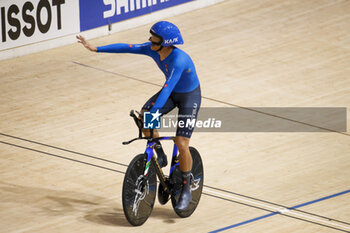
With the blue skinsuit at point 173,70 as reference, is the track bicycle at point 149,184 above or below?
below

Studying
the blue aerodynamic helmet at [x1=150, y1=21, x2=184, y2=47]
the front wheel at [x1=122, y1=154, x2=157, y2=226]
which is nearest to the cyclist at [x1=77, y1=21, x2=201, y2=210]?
the blue aerodynamic helmet at [x1=150, y1=21, x2=184, y2=47]

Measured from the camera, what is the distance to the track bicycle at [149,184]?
23.4 ft

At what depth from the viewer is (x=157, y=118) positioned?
7.08 m

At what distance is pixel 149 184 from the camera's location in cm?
741

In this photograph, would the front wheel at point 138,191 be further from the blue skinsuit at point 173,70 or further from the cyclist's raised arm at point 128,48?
the cyclist's raised arm at point 128,48

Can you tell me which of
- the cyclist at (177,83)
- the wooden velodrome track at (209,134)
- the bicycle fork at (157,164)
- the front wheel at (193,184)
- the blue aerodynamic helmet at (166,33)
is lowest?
the wooden velodrome track at (209,134)

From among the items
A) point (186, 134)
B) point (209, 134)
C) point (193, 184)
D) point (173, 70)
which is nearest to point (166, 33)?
point (173, 70)

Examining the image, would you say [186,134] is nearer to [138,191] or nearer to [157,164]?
[157,164]

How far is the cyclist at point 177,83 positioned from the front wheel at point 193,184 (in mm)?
115

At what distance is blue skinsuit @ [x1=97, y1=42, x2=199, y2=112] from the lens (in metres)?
6.98

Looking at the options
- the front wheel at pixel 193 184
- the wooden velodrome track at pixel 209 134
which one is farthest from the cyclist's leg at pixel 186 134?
the wooden velodrome track at pixel 209 134

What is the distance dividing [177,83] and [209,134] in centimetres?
269

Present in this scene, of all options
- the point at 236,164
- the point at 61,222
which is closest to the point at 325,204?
the point at 236,164

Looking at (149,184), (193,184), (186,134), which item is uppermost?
(186,134)
